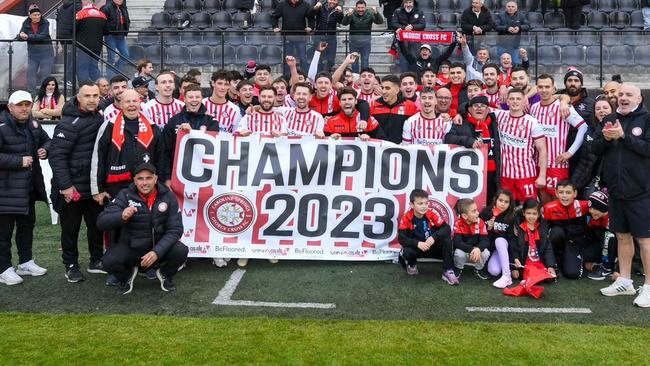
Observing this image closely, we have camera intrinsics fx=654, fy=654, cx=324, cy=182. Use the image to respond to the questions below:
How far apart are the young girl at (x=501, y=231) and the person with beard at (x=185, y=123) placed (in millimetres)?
2967

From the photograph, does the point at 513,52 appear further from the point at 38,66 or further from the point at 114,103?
the point at 38,66

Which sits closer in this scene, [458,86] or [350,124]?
[350,124]

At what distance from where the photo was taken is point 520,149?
6.85 metres

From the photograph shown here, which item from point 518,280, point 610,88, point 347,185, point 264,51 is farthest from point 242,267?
point 264,51

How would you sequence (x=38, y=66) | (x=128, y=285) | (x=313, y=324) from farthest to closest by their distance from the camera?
(x=38, y=66)
(x=128, y=285)
(x=313, y=324)

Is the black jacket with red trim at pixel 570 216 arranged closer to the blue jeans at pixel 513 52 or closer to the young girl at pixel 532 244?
the young girl at pixel 532 244

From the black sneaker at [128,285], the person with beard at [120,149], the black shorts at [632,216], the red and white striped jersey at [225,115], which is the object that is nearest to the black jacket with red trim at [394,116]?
the red and white striped jersey at [225,115]

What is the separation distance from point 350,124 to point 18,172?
328cm

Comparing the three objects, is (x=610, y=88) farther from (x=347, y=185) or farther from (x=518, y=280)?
(x=347, y=185)

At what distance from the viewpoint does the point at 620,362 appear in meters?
4.23

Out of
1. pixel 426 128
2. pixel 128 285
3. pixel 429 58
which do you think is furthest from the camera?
pixel 429 58

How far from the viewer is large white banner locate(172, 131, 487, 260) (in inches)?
263

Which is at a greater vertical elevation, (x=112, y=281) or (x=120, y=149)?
(x=120, y=149)

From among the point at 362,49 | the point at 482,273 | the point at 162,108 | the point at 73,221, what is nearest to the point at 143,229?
the point at 73,221
